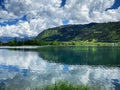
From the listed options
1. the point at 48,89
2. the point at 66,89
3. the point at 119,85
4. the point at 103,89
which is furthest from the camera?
the point at 119,85

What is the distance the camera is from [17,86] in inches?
1558

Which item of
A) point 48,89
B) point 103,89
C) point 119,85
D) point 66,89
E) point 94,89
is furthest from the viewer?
point 119,85

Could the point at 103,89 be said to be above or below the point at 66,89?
below

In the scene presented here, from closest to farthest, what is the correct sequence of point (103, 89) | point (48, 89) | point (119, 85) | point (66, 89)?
point (66, 89)
point (48, 89)
point (103, 89)
point (119, 85)

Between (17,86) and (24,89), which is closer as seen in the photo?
(24,89)

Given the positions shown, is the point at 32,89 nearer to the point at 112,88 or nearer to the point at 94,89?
the point at 94,89

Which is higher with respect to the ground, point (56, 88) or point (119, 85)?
point (56, 88)

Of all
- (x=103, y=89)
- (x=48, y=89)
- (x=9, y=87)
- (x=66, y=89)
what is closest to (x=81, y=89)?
(x=66, y=89)

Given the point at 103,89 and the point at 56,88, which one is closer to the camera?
the point at 56,88

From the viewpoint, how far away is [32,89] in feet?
119

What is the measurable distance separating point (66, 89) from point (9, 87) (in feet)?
45.6

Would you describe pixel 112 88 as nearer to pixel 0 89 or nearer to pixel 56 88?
pixel 56 88

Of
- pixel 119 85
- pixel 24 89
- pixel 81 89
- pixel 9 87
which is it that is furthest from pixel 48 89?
pixel 119 85

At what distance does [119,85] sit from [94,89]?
9.55 meters
